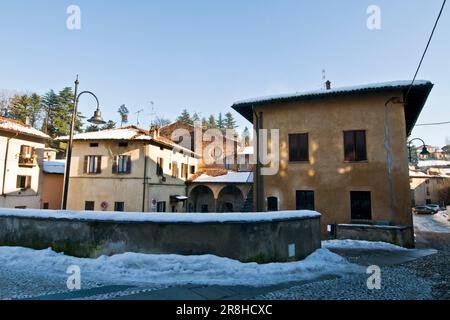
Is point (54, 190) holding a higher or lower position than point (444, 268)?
higher

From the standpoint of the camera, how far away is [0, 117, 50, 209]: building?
23234 millimetres

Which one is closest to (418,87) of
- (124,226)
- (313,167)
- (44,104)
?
(313,167)

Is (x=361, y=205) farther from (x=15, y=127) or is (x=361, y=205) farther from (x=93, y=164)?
(x=15, y=127)

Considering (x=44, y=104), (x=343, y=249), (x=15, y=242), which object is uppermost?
(x=44, y=104)

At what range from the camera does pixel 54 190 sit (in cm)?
2808

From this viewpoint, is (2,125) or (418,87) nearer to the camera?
(418,87)

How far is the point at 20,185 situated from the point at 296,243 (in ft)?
86.2

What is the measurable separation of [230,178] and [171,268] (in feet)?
74.6

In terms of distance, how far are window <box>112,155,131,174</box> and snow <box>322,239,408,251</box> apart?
17554 mm

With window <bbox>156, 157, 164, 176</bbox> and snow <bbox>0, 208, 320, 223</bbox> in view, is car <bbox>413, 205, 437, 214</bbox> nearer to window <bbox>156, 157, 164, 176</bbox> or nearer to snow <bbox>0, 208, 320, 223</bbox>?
window <bbox>156, 157, 164, 176</bbox>

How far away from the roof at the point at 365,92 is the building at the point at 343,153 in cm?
4

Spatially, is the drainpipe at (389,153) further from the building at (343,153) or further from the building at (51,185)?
the building at (51,185)

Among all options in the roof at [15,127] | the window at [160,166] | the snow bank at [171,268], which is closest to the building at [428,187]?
the window at [160,166]

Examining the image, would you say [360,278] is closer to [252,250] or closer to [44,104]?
[252,250]
